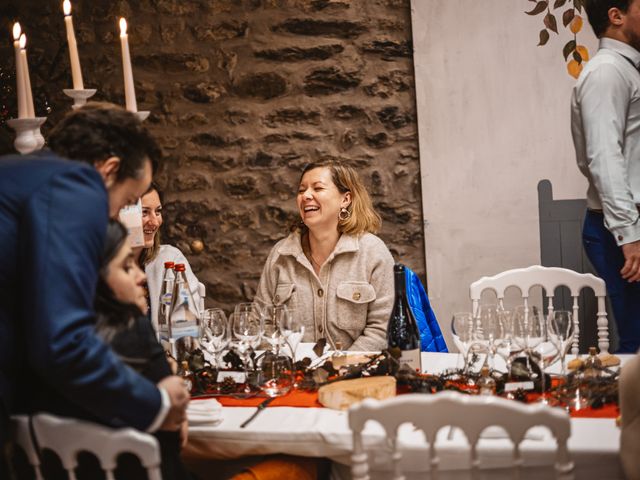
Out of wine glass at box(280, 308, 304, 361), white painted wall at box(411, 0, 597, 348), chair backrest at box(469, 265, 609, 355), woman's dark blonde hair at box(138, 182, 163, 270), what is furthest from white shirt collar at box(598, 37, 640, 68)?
woman's dark blonde hair at box(138, 182, 163, 270)

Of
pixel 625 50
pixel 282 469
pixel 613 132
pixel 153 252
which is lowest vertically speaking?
pixel 282 469

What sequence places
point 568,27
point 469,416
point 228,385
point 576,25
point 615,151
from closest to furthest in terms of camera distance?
point 469,416, point 228,385, point 615,151, point 576,25, point 568,27

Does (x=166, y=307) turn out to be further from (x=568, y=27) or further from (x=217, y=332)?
(x=568, y=27)

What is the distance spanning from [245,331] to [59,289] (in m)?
0.88

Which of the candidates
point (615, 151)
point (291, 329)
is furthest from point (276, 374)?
point (615, 151)

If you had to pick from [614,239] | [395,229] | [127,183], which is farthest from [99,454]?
[395,229]

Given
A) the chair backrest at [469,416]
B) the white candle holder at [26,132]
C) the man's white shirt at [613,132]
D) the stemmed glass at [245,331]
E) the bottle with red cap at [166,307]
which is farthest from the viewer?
the man's white shirt at [613,132]

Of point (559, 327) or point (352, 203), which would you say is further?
point (352, 203)

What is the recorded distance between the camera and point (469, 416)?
1.40m

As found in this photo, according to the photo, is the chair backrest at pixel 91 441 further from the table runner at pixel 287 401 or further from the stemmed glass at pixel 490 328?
the stemmed glass at pixel 490 328

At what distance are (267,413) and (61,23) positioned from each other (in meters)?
3.02

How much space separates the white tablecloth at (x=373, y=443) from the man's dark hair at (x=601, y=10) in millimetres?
1752

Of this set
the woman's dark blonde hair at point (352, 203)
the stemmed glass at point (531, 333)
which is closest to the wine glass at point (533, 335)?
the stemmed glass at point (531, 333)

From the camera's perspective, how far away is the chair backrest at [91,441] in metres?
1.40
